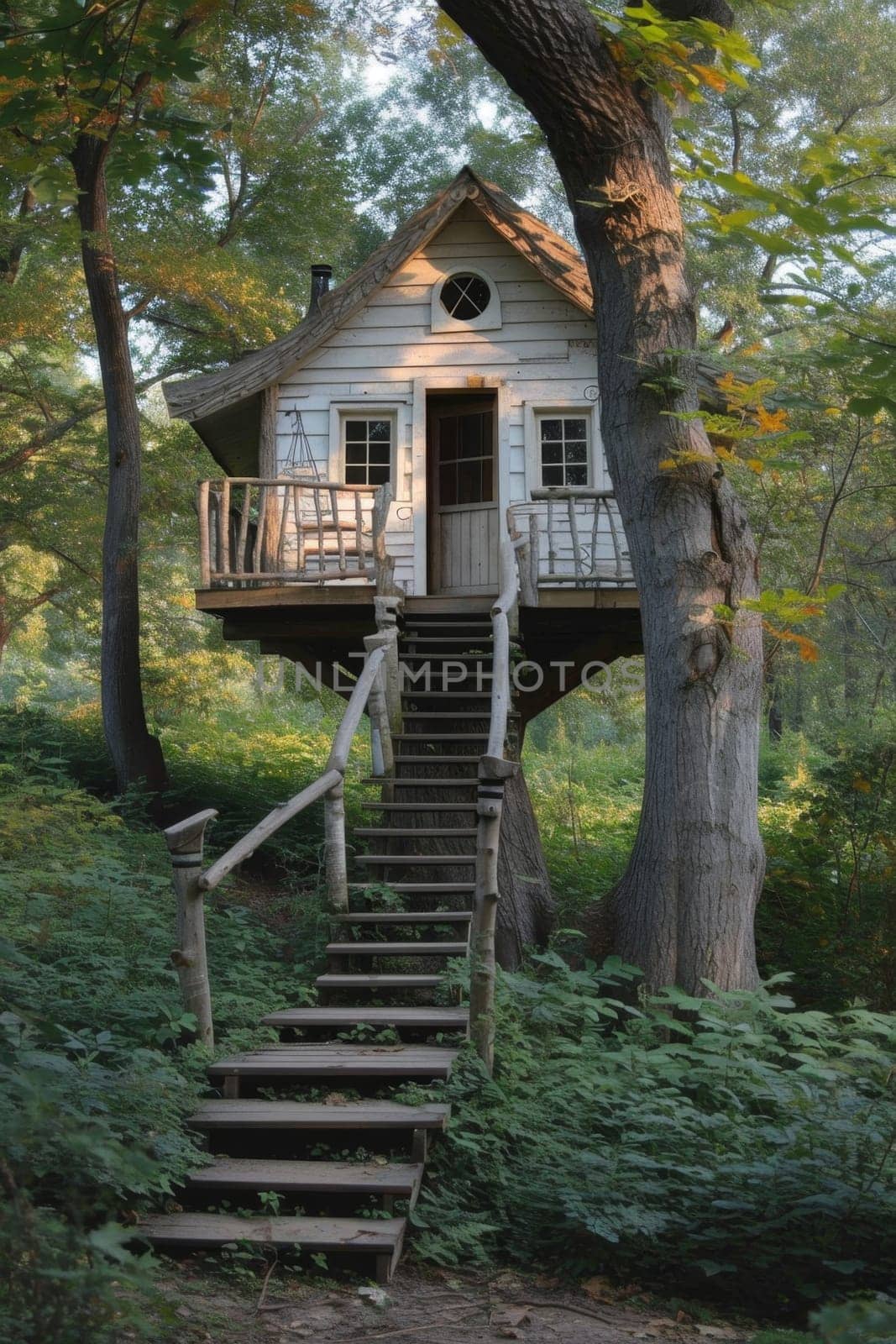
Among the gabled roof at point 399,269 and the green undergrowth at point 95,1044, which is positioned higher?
the gabled roof at point 399,269

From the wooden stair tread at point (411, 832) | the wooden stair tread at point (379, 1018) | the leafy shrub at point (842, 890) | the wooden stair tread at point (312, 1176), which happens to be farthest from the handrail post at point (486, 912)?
the leafy shrub at point (842, 890)

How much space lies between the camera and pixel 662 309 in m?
8.18

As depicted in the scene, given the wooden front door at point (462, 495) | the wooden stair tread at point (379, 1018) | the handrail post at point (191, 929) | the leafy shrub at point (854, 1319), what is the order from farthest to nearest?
1. the wooden front door at point (462, 495)
2. the wooden stair tread at point (379, 1018)
3. the handrail post at point (191, 929)
4. the leafy shrub at point (854, 1319)

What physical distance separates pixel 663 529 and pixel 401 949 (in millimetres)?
3132

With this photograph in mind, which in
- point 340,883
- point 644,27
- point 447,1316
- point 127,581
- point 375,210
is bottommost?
point 447,1316

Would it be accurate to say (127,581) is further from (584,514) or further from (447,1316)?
(447,1316)

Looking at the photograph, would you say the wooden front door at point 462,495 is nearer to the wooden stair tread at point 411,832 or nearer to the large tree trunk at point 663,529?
the wooden stair tread at point 411,832

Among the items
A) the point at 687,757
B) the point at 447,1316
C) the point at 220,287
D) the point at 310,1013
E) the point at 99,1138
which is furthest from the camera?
the point at 220,287

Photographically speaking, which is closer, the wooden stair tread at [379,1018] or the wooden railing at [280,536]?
the wooden stair tread at [379,1018]

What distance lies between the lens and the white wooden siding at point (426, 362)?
1316cm

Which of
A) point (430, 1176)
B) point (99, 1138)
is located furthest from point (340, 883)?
point (99, 1138)

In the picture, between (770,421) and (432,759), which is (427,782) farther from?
(770,421)

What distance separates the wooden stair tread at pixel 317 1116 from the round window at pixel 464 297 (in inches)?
378

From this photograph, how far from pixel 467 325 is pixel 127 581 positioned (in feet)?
15.7
